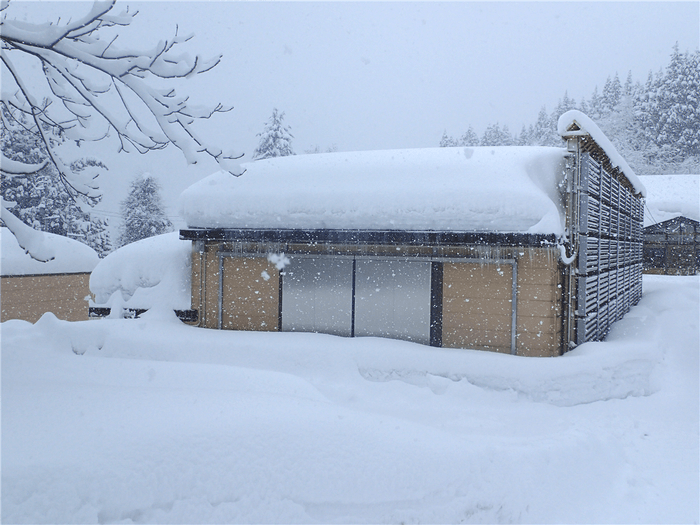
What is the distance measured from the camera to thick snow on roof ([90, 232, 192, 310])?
10.5 metres

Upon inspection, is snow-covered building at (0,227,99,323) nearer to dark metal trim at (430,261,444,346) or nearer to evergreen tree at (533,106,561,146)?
dark metal trim at (430,261,444,346)

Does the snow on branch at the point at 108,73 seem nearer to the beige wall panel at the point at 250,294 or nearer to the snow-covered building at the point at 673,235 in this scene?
the beige wall panel at the point at 250,294

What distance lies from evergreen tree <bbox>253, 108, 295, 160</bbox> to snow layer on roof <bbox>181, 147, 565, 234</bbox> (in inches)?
1055

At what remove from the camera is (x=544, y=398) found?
24.1ft

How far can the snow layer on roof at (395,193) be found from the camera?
26.2ft

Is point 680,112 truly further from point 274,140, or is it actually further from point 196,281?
point 196,281

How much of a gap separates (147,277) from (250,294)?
289 cm

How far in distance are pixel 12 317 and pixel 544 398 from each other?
1265cm

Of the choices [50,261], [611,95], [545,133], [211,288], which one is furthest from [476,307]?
[611,95]

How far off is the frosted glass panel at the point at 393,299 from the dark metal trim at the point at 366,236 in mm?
569

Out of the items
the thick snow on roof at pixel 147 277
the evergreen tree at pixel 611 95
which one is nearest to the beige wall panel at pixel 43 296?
the thick snow on roof at pixel 147 277

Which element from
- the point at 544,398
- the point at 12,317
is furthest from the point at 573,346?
the point at 12,317

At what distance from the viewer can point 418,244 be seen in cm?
848

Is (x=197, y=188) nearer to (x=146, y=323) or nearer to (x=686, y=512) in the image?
(x=146, y=323)
